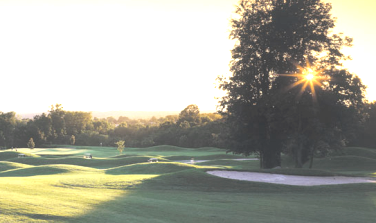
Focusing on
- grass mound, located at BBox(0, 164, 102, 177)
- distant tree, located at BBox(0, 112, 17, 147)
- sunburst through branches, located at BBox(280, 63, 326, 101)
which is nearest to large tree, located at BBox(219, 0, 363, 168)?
sunburst through branches, located at BBox(280, 63, 326, 101)

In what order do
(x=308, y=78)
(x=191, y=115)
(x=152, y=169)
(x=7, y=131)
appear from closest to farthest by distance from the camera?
(x=152, y=169) < (x=308, y=78) < (x=7, y=131) < (x=191, y=115)

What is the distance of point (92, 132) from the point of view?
Answer: 4097 inches

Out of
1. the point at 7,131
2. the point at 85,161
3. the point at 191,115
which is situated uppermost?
the point at 191,115

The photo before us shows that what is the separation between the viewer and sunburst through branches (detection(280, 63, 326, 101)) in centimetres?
2723

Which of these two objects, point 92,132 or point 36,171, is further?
point 92,132

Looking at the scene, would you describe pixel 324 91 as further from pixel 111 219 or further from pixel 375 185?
pixel 111 219

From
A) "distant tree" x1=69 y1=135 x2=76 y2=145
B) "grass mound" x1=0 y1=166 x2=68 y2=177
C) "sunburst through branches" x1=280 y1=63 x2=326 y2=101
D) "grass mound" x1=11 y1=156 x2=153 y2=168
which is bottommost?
"grass mound" x1=11 y1=156 x2=153 y2=168

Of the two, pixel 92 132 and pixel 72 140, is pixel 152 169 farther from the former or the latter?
pixel 92 132

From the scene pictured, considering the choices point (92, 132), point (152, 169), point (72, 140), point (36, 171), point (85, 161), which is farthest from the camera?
point (92, 132)

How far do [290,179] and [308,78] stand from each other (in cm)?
1014

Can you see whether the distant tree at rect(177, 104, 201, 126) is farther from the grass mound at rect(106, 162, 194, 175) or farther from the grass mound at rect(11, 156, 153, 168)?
Answer: the grass mound at rect(106, 162, 194, 175)

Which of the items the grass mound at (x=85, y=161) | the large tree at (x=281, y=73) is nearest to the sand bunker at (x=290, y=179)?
the large tree at (x=281, y=73)

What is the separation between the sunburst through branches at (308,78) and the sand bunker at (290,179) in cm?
758

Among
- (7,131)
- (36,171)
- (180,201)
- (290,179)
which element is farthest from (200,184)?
(7,131)
